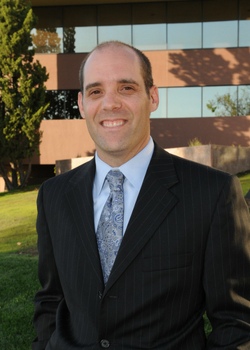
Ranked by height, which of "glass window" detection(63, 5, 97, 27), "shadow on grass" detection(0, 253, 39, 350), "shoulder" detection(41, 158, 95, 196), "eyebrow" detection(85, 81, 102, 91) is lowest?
"shadow on grass" detection(0, 253, 39, 350)

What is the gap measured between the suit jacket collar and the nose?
0.37m

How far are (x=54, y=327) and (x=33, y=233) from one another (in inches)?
249

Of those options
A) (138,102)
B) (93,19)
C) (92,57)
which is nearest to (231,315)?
(138,102)

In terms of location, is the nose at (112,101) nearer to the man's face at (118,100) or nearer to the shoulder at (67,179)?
the man's face at (118,100)

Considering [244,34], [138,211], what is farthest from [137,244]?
[244,34]

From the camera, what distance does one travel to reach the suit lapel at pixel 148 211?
1782 millimetres

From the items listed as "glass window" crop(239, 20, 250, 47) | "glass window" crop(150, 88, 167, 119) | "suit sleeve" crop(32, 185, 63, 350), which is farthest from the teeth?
"glass window" crop(239, 20, 250, 47)

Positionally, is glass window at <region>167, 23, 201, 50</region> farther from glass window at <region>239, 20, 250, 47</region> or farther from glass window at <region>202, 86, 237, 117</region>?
glass window at <region>202, 86, 237, 117</region>

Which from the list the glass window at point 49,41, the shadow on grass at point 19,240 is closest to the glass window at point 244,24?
the glass window at point 49,41

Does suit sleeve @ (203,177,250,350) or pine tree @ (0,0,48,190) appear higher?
pine tree @ (0,0,48,190)

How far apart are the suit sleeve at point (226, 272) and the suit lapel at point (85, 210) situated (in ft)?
1.94

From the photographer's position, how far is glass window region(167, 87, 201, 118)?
18.2 metres

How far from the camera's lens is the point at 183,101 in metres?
18.3

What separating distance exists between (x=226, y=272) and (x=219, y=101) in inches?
691
